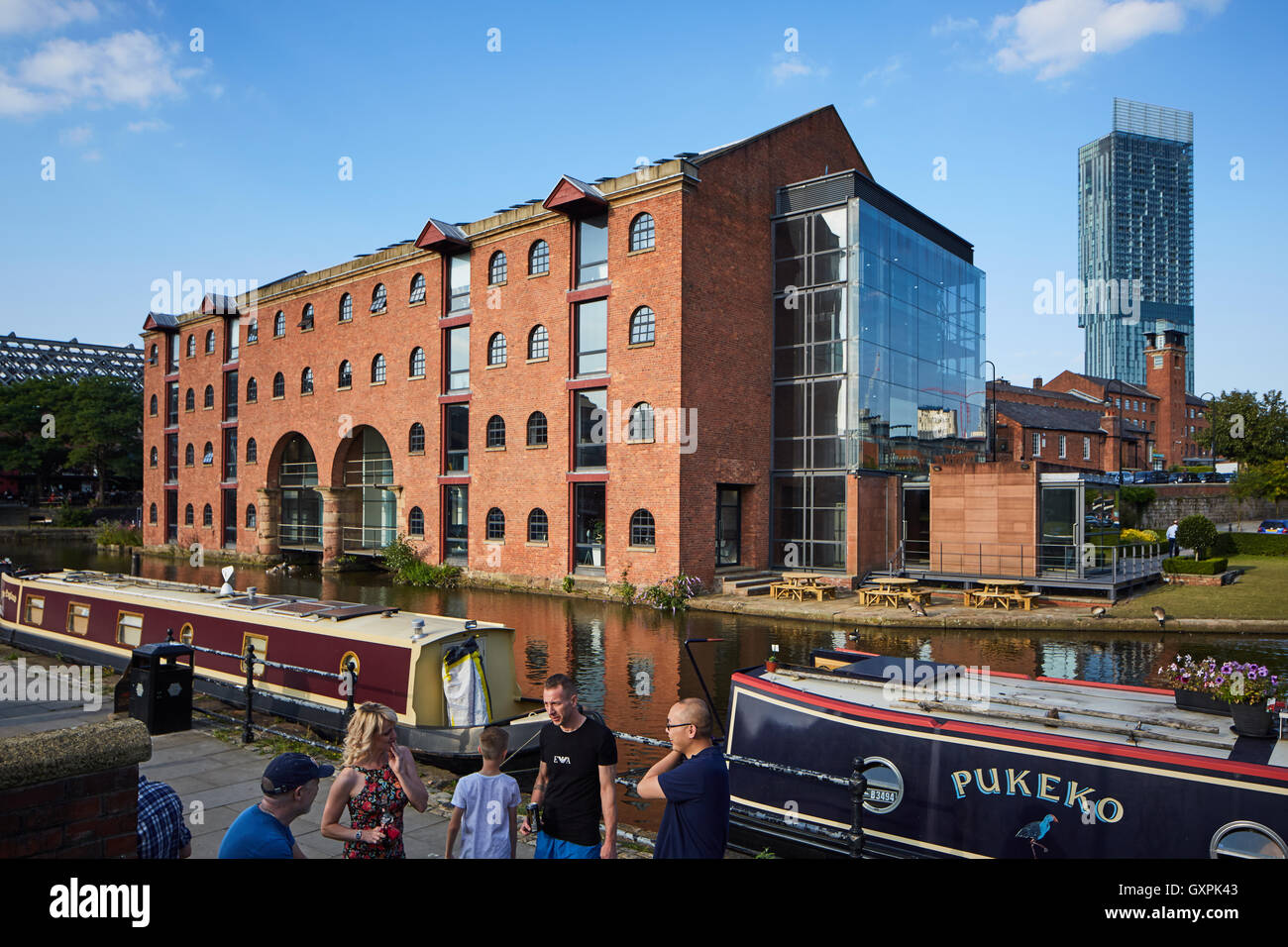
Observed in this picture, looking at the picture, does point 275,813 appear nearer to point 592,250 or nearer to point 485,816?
point 485,816

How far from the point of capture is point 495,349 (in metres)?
30.7

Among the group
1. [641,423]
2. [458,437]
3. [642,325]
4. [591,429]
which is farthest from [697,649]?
[458,437]

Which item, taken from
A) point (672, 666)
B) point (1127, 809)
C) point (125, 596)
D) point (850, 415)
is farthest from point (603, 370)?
point (1127, 809)

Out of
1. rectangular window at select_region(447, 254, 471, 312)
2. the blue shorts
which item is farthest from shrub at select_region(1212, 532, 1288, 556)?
the blue shorts

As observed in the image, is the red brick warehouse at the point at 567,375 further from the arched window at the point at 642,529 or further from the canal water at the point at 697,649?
the canal water at the point at 697,649

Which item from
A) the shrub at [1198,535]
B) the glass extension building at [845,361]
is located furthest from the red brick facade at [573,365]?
the shrub at [1198,535]

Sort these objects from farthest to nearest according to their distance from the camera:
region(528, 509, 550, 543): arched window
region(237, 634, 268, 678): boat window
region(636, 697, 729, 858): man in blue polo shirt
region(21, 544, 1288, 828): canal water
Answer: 1. region(528, 509, 550, 543): arched window
2. region(21, 544, 1288, 828): canal water
3. region(237, 634, 268, 678): boat window
4. region(636, 697, 729, 858): man in blue polo shirt

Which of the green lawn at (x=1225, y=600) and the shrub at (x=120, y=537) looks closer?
the green lawn at (x=1225, y=600)

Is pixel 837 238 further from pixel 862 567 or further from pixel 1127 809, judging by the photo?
pixel 1127 809

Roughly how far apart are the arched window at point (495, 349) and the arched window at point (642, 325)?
6021mm

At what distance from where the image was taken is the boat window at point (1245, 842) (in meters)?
5.07

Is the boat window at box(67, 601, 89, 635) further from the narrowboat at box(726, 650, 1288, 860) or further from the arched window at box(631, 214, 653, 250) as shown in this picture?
the arched window at box(631, 214, 653, 250)

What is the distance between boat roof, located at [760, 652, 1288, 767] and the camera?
599 centimetres

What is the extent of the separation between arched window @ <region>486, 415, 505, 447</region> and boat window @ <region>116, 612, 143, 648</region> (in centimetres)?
1654
